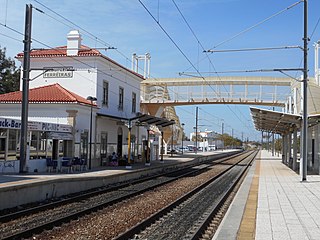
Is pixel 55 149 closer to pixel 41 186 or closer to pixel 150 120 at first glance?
pixel 41 186

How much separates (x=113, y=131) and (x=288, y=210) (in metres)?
21.3

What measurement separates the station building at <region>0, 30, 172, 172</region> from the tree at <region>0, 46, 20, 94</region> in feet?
68.4

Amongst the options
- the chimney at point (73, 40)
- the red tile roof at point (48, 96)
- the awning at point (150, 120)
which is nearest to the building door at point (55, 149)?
Answer: the red tile roof at point (48, 96)

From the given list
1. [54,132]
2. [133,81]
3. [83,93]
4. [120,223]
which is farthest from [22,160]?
[133,81]

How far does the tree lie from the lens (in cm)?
5162

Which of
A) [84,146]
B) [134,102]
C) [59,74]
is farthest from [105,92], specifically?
[134,102]

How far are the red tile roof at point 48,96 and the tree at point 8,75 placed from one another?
25.1 metres

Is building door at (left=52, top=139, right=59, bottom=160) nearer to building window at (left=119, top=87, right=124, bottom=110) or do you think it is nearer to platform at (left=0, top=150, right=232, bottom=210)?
platform at (left=0, top=150, right=232, bottom=210)

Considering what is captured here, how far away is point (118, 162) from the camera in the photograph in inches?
1167

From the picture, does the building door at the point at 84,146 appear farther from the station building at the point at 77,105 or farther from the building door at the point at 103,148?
the building door at the point at 103,148

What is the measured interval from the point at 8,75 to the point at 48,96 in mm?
29196

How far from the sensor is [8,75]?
52.7m

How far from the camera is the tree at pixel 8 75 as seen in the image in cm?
5162

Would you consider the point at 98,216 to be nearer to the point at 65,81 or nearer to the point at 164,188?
the point at 164,188
